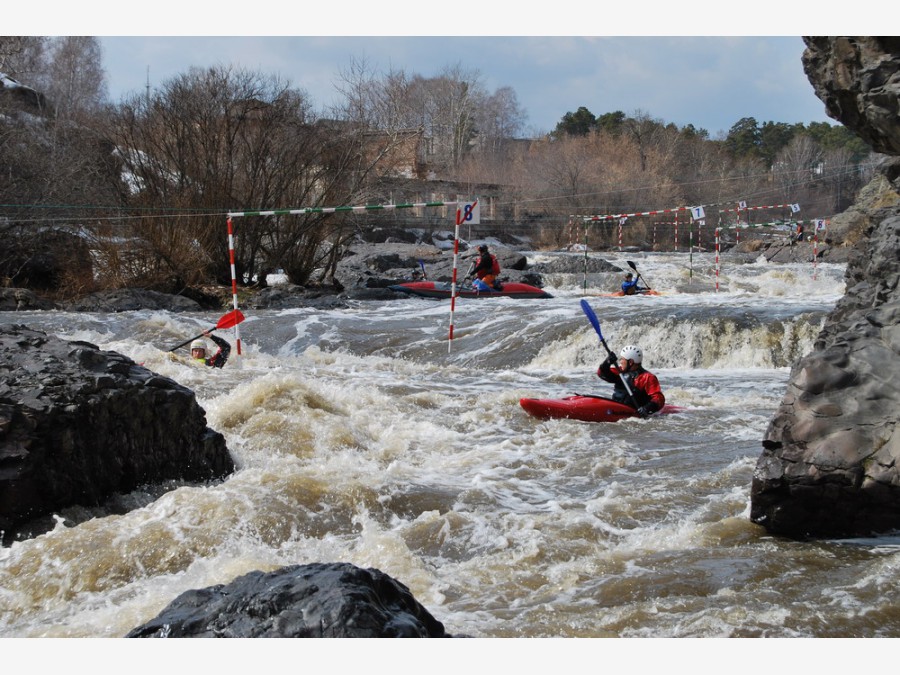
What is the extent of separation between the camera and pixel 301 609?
8.07ft

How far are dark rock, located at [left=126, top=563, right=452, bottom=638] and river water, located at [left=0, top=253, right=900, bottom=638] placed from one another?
0.85m

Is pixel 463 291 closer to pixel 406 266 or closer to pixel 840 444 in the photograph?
pixel 406 266

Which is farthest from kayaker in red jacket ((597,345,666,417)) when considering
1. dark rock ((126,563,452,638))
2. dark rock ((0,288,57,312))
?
dark rock ((0,288,57,312))

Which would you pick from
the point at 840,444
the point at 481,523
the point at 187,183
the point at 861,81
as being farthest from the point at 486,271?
the point at 840,444

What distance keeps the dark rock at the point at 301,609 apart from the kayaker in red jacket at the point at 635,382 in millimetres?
5689

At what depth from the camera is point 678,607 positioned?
143 inches

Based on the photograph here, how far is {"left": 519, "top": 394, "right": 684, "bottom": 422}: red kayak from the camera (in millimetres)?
7934

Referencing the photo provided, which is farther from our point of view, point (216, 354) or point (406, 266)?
point (406, 266)

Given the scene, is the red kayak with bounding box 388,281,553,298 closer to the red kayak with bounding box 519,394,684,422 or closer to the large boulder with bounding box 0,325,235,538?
the red kayak with bounding box 519,394,684,422

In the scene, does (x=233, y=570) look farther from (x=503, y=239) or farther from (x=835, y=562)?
(x=503, y=239)

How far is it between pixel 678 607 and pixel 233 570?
1.94m

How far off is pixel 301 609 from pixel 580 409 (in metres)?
5.69

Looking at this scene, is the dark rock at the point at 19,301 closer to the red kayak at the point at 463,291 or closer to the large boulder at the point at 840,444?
the red kayak at the point at 463,291

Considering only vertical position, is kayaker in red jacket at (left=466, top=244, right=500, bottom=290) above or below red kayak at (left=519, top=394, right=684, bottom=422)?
above
